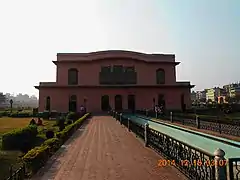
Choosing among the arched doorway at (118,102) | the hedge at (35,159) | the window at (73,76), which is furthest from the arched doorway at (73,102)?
the hedge at (35,159)

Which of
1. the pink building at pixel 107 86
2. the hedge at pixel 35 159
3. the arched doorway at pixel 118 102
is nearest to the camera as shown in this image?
the hedge at pixel 35 159

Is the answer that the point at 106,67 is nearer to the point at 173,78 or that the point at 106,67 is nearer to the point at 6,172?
the point at 173,78

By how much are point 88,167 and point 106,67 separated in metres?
34.0

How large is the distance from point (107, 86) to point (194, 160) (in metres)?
34.6

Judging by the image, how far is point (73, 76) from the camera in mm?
41719

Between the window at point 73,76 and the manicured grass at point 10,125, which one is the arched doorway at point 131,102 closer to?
the window at point 73,76

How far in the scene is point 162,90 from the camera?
4122 cm

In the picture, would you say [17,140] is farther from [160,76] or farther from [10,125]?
[160,76]

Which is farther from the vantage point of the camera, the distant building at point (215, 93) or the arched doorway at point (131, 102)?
the distant building at point (215, 93)

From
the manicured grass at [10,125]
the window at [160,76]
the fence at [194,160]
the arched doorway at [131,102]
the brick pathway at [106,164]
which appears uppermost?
the window at [160,76]

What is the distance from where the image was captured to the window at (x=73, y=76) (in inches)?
1635

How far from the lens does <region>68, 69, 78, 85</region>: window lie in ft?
136

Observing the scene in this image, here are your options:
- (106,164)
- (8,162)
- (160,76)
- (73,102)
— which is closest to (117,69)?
(160,76)
